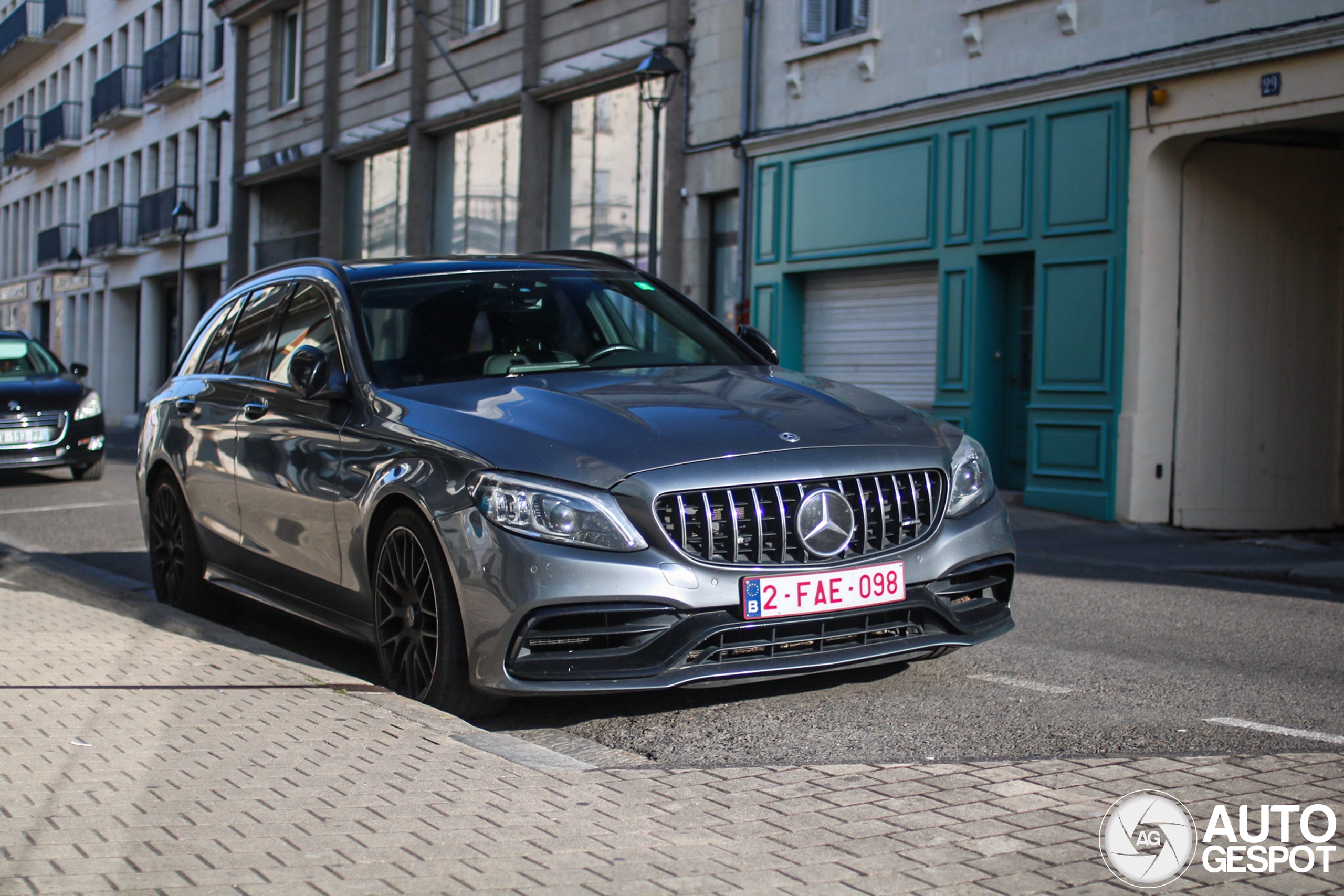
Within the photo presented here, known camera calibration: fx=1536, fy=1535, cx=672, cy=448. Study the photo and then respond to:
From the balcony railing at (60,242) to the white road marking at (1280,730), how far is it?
4905 centimetres

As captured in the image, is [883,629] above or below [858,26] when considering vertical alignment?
below

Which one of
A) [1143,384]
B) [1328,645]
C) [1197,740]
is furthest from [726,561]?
[1143,384]

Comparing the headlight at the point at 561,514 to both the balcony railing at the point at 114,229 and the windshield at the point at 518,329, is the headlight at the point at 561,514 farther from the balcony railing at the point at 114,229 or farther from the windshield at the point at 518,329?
the balcony railing at the point at 114,229

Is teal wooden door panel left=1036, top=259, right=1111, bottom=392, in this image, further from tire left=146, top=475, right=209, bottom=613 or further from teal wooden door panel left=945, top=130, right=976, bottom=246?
A: tire left=146, top=475, right=209, bottom=613

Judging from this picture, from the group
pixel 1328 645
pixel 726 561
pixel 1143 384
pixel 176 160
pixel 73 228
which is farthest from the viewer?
pixel 73 228

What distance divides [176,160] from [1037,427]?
104 ft

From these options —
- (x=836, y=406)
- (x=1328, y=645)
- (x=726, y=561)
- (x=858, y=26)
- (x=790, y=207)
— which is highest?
(x=858, y=26)

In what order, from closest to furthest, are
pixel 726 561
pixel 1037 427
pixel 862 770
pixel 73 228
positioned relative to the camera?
pixel 862 770 → pixel 726 561 → pixel 1037 427 → pixel 73 228

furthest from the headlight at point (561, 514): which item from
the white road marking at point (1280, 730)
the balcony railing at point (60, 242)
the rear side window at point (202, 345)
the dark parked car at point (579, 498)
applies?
the balcony railing at point (60, 242)

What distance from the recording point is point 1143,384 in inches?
537

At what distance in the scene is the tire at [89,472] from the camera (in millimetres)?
17734

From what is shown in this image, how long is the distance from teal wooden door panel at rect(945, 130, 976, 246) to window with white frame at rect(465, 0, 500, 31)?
433 inches

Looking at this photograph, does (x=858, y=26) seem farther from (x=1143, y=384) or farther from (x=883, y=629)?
(x=883, y=629)

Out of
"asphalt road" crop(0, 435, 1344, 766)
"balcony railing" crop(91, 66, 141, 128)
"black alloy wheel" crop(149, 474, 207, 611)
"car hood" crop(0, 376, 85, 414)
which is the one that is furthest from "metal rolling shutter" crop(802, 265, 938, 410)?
"balcony railing" crop(91, 66, 141, 128)
